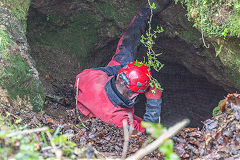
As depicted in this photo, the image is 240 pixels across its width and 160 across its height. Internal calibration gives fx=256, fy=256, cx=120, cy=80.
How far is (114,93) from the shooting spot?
445 centimetres

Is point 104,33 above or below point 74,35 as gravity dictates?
above

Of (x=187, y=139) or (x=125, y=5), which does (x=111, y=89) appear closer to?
(x=187, y=139)

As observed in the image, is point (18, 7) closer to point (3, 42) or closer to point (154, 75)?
point (3, 42)

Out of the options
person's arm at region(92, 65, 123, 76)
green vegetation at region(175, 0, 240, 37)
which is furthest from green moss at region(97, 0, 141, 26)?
green vegetation at region(175, 0, 240, 37)

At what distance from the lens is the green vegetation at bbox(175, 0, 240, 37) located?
3.27 metres

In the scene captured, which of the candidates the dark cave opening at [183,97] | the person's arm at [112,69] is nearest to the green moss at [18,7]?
the person's arm at [112,69]

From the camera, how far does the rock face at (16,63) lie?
11.4 ft

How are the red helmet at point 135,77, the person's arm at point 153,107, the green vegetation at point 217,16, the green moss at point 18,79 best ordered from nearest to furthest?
the green vegetation at point 217,16 → the green moss at point 18,79 → the red helmet at point 135,77 → the person's arm at point 153,107

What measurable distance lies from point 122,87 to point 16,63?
1801mm

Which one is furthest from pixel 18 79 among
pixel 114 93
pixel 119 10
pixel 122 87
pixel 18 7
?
pixel 119 10

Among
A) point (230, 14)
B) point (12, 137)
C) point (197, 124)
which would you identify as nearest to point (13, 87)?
point (12, 137)

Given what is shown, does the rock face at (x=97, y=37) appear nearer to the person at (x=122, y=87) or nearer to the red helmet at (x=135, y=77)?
the person at (x=122, y=87)

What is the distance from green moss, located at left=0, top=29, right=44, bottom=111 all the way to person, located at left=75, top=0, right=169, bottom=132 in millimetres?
998

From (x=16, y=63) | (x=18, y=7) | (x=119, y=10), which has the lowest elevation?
(x=16, y=63)
